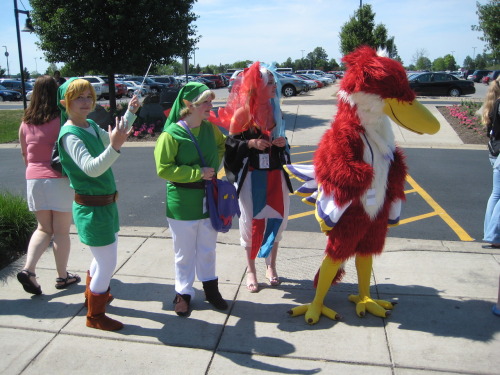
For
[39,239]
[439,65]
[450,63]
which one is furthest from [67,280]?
[439,65]

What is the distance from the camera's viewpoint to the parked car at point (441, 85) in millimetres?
23609

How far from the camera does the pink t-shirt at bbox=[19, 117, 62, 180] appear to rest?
3.58 meters

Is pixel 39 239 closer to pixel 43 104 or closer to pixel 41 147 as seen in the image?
pixel 41 147

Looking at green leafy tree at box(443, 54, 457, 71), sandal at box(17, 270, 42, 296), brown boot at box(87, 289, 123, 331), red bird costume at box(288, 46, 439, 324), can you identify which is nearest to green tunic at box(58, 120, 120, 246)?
brown boot at box(87, 289, 123, 331)

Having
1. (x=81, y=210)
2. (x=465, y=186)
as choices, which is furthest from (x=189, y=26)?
(x=81, y=210)

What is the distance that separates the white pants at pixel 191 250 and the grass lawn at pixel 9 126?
11183 mm

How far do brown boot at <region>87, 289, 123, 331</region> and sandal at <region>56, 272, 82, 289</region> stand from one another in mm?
755

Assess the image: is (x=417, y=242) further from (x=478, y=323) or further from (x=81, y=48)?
(x=81, y=48)

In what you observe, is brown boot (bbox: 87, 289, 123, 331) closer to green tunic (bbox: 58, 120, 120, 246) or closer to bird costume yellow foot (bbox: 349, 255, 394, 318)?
green tunic (bbox: 58, 120, 120, 246)

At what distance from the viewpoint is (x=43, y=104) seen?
3.57 meters

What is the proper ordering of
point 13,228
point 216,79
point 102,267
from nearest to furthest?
point 102,267
point 13,228
point 216,79

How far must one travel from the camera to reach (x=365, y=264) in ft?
11.2

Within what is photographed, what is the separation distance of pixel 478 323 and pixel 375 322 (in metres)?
0.74

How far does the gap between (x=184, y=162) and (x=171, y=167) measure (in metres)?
0.13
